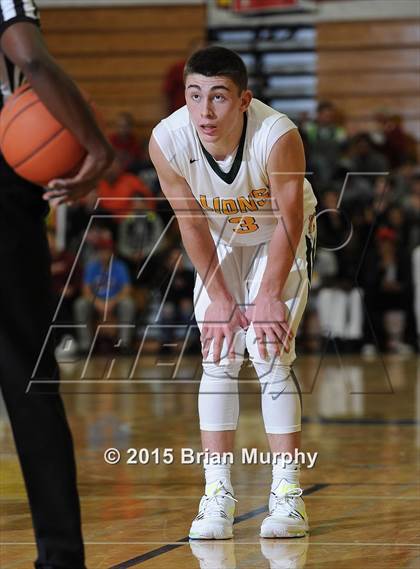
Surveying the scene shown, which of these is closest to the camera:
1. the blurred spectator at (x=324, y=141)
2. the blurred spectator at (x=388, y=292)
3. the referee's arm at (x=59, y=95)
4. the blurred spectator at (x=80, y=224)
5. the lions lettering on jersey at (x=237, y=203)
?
the referee's arm at (x=59, y=95)

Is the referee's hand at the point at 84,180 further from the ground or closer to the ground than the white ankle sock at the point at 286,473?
further from the ground

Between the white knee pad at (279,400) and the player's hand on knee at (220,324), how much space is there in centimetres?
14

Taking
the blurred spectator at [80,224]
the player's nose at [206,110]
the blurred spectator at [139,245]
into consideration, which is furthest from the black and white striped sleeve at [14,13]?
the blurred spectator at [80,224]

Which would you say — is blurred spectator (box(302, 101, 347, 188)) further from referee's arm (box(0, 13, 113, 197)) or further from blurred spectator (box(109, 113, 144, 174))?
referee's arm (box(0, 13, 113, 197))

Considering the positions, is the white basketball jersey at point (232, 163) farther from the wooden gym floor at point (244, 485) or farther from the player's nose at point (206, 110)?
the wooden gym floor at point (244, 485)

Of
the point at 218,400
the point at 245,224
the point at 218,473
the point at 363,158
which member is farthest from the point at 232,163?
the point at 363,158

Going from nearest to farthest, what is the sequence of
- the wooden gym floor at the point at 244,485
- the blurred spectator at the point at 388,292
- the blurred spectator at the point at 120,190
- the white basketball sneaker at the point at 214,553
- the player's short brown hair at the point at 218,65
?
the white basketball sneaker at the point at 214,553
the wooden gym floor at the point at 244,485
the player's short brown hair at the point at 218,65
the blurred spectator at the point at 120,190
the blurred spectator at the point at 388,292

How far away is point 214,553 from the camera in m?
3.44

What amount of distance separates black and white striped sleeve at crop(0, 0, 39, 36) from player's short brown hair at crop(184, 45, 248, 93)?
1163mm

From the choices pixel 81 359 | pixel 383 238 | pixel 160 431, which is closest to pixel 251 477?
pixel 160 431

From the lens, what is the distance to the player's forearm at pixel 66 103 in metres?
2.49

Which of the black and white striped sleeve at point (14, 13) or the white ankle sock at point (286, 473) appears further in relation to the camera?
the white ankle sock at point (286, 473)

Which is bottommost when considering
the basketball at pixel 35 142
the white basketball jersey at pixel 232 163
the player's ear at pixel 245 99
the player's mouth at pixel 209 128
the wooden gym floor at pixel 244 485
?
the wooden gym floor at pixel 244 485

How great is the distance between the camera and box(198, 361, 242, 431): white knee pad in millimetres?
3873
